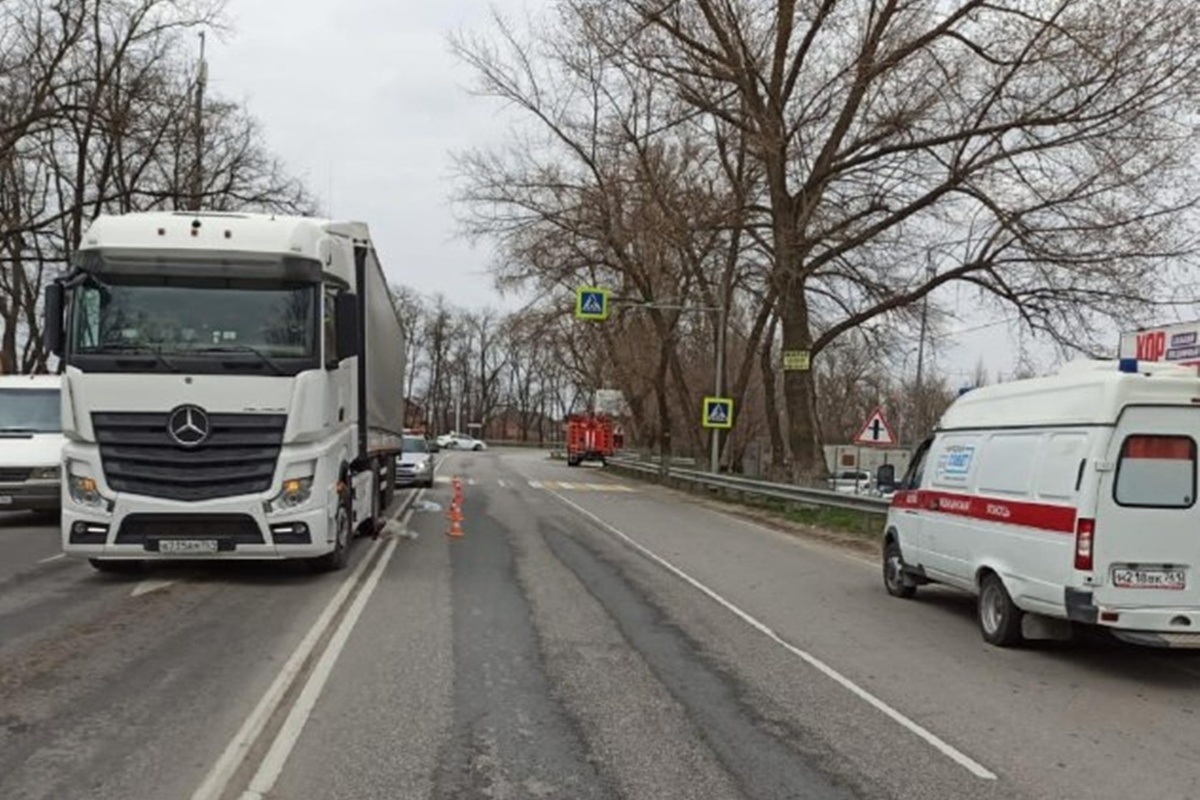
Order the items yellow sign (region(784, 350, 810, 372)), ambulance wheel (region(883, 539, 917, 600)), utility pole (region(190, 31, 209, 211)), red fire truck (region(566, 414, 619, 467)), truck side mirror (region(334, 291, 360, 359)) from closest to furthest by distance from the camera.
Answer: truck side mirror (region(334, 291, 360, 359)) → ambulance wheel (region(883, 539, 917, 600)) → yellow sign (region(784, 350, 810, 372)) → utility pole (region(190, 31, 209, 211)) → red fire truck (region(566, 414, 619, 467))

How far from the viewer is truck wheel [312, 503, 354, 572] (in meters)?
12.4

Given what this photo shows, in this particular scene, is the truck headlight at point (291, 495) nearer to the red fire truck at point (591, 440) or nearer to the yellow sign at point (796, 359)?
the yellow sign at point (796, 359)

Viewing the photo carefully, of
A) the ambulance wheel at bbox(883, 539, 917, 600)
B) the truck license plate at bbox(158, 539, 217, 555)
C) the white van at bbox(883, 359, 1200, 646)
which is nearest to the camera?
the white van at bbox(883, 359, 1200, 646)

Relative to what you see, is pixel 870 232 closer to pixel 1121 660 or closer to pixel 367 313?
pixel 367 313

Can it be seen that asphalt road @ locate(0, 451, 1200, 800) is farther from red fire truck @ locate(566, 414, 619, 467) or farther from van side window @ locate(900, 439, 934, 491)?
red fire truck @ locate(566, 414, 619, 467)

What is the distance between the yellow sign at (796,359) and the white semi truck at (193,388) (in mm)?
16593

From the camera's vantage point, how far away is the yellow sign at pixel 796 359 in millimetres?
26530

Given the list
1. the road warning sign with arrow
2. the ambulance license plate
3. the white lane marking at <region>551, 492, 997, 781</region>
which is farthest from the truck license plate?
the road warning sign with arrow

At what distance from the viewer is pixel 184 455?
36.2ft

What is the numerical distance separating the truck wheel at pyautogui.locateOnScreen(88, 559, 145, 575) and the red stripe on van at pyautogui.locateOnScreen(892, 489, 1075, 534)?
851 cm

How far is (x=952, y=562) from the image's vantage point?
10.9 meters

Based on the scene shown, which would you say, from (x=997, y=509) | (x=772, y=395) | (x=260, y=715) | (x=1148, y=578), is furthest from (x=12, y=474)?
(x=772, y=395)

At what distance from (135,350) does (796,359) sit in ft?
59.1

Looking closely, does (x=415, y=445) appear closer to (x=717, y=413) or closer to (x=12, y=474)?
(x=717, y=413)
